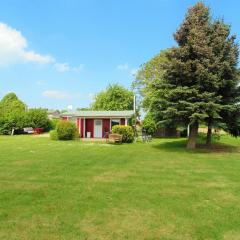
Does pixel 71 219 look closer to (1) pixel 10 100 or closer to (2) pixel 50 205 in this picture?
(2) pixel 50 205

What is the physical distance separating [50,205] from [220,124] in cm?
1300

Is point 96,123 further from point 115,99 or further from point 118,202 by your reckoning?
point 115,99

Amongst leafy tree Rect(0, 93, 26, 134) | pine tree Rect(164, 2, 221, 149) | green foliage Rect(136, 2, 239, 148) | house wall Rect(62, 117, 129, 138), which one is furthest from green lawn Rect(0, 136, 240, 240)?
leafy tree Rect(0, 93, 26, 134)

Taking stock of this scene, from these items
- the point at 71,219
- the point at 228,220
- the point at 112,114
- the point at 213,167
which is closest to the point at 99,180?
the point at 71,219

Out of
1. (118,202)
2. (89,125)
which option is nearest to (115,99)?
(89,125)

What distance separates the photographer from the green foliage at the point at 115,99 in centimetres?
5953

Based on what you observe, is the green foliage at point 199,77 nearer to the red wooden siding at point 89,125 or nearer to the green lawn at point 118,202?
the green lawn at point 118,202

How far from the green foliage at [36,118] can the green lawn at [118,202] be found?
28085 millimetres

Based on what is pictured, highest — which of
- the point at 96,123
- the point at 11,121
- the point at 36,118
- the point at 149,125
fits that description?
the point at 36,118

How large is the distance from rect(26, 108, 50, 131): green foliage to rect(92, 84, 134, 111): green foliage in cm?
2014

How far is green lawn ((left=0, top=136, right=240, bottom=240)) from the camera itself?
507 centimetres

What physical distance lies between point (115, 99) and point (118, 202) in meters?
54.2

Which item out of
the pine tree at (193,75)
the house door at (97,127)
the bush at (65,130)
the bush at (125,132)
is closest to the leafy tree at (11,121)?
the house door at (97,127)

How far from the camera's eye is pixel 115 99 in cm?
6050
